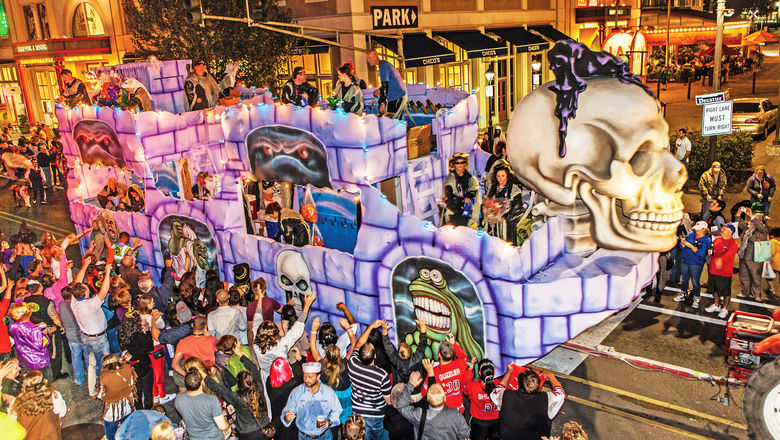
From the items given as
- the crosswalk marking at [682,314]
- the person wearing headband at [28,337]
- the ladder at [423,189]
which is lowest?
the crosswalk marking at [682,314]

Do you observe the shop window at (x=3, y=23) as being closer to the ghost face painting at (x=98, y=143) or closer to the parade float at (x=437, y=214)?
the ghost face painting at (x=98, y=143)

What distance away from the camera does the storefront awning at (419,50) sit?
2347 cm

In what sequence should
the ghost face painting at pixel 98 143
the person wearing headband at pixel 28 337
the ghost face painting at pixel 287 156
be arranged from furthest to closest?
the ghost face painting at pixel 98 143 → the ghost face painting at pixel 287 156 → the person wearing headband at pixel 28 337

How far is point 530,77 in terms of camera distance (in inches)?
1344

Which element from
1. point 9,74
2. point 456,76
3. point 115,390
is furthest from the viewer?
point 9,74

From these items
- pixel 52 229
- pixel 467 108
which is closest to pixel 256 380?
pixel 467 108

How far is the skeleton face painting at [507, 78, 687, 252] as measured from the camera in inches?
289

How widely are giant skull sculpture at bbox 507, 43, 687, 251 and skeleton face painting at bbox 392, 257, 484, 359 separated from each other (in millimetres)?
1619

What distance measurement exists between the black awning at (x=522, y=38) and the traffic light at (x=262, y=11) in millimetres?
20184

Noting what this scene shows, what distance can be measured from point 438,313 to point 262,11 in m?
6.30

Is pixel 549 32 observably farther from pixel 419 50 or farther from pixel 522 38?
pixel 419 50

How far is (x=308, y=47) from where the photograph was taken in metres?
25.3

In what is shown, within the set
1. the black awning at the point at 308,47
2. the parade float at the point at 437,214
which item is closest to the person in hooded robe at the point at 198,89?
the parade float at the point at 437,214

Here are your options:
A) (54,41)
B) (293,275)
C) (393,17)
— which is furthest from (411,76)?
(54,41)
